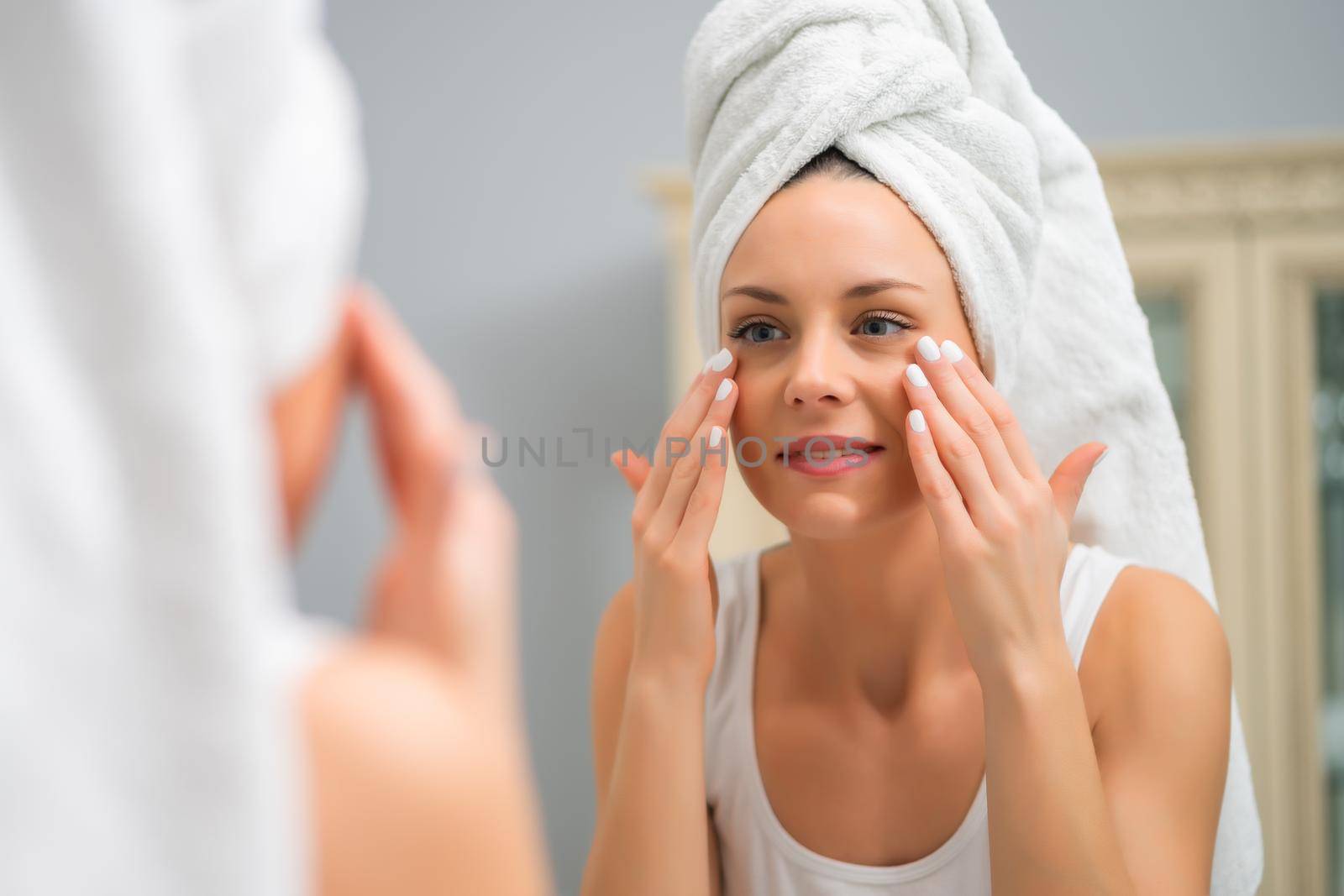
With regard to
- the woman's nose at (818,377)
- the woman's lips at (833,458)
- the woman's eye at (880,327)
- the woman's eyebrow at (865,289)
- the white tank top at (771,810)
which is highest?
the woman's eyebrow at (865,289)

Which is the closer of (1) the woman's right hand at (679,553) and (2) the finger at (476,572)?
(2) the finger at (476,572)

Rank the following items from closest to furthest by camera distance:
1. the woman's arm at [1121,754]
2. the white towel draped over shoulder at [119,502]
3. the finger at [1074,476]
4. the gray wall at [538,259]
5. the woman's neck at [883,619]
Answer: the white towel draped over shoulder at [119,502], the woman's arm at [1121,754], the finger at [1074,476], the woman's neck at [883,619], the gray wall at [538,259]

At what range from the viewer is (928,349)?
2.64ft

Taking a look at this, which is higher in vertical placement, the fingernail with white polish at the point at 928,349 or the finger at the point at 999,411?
the fingernail with white polish at the point at 928,349

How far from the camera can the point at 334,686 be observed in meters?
0.35

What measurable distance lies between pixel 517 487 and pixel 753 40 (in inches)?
58.4

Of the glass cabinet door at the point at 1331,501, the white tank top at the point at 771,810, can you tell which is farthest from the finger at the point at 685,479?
the glass cabinet door at the point at 1331,501

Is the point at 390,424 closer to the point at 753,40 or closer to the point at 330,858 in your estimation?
the point at 330,858

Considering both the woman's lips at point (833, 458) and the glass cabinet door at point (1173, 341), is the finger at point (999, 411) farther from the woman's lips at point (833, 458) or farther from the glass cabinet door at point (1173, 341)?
the glass cabinet door at point (1173, 341)

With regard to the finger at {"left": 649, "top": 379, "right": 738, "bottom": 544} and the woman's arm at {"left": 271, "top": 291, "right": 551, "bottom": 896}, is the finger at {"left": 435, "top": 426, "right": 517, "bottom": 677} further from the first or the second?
the finger at {"left": 649, "top": 379, "right": 738, "bottom": 544}

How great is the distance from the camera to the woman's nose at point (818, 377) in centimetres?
79

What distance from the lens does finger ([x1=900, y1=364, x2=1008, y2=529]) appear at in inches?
29.9

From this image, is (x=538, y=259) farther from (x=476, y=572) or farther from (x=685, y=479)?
(x=476, y=572)

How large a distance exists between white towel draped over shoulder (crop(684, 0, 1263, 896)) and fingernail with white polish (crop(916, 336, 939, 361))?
7cm
